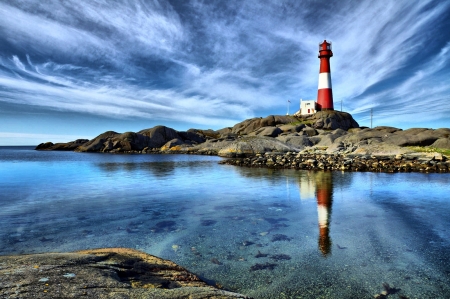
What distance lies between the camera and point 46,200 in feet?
40.0

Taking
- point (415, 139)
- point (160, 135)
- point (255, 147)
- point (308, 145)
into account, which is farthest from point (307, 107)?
point (415, 139)

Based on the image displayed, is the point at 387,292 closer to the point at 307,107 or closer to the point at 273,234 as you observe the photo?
the point at 273,234

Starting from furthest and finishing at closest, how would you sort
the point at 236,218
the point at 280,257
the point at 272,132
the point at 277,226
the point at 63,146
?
the point at 63,146 < the point at 272,132 < the point at 236,218 < the point at 277,226 < the point at 280,257

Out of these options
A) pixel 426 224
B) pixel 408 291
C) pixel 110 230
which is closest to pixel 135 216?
pixel 110 230

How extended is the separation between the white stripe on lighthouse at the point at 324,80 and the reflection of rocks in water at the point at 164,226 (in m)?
70.9

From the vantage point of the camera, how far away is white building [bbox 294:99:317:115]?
79.3 m

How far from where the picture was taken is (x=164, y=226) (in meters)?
7.97

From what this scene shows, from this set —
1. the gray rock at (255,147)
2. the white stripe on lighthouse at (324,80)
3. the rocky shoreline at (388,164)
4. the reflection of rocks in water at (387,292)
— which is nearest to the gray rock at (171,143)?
the gray rock at (255,147)

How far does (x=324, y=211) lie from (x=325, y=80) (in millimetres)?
69280

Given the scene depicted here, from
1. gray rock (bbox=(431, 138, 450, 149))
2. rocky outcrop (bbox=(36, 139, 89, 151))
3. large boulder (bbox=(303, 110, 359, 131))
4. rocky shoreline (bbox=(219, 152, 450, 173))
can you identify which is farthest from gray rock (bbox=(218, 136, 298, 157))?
rocky outcrop (bbox=(36, 139, 89, 151))

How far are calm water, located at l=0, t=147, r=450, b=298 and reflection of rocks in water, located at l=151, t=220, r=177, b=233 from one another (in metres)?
0.03

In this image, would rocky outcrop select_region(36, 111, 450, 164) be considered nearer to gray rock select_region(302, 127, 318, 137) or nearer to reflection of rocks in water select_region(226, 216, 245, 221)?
gray rock select_region(302, 127, 318, 137)

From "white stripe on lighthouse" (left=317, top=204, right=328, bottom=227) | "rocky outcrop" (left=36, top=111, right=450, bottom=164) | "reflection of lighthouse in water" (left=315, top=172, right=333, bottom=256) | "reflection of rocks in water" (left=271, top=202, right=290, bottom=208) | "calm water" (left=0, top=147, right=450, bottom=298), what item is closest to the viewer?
"calm water" (left=0, top=147, right=450, bottom=298)

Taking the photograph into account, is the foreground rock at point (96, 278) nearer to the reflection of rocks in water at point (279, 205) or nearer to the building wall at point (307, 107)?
the reflection of rocks in water at point (279, 205)
